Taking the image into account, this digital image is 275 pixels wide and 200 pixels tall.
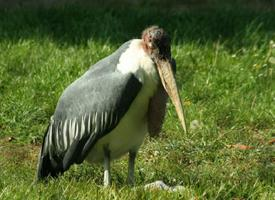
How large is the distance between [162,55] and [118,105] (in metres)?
0.35

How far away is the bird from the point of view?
447cm

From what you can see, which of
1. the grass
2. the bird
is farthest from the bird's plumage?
the grass

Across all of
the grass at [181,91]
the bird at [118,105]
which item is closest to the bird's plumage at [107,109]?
the bird at [118,105]

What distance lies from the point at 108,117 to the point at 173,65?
0.45 meters

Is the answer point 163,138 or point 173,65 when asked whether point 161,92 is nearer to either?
point 173,65

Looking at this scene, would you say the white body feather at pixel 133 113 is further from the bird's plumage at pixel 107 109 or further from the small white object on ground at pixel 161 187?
the small white object on ground at pixel 161 187

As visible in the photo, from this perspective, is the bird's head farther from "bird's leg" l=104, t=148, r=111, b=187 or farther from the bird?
"bird's leg" l=104, t=148, r=111, b=187

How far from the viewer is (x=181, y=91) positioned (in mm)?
6633

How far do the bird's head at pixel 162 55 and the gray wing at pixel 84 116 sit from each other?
148 millimetres

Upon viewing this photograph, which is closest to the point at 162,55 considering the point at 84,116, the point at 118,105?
the point at 118,105

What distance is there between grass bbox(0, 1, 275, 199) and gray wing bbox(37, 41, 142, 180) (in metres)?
0.16

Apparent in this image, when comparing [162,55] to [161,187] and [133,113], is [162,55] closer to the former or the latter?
[133,113]

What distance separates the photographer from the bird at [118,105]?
4.47 meters

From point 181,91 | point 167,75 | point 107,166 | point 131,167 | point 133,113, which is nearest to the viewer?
point 167,75
